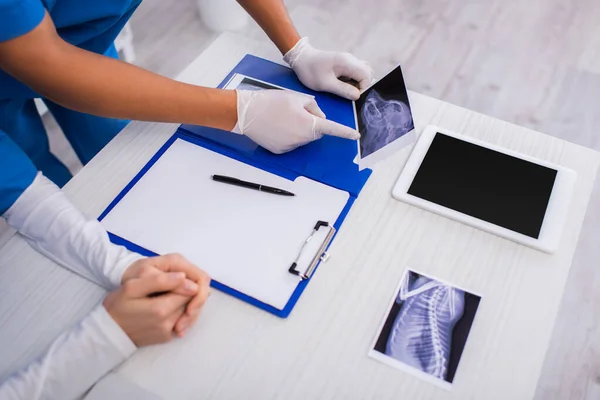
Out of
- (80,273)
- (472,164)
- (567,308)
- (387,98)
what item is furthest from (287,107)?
(567,308)

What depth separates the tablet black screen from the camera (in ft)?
3.05

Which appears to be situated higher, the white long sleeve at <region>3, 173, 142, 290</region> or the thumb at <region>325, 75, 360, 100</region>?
the thumb at <region>325, 75, 360, 100</region>

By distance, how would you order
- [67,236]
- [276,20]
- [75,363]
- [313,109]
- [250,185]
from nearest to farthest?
[75,363]
[67,236]
[250,185]
[313,109]
[276,20]

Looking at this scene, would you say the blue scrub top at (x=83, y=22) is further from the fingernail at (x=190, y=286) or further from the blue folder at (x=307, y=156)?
the fingernail at (x=190, y=286)

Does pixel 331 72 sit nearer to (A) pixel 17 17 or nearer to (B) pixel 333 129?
(B) pixel 333 129

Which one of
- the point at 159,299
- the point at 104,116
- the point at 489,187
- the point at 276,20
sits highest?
the point at 276,20

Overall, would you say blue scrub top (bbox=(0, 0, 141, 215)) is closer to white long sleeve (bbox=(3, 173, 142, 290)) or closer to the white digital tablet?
white long sleeve (bbox=(3, 173, 142, 290))

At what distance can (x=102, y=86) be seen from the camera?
0.88 metres

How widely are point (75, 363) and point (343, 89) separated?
763 millimetres

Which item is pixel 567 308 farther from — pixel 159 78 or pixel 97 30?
pixel 97 30

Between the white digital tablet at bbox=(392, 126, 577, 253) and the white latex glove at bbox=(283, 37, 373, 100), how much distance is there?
0.70 feet

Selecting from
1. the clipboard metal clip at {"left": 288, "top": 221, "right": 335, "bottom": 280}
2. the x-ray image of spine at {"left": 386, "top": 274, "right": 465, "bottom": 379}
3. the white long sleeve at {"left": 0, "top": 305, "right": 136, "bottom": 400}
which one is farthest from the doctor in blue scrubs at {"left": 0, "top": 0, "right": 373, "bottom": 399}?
the x-ray image of spine at {"left": 386, "top": 274, "right": 465, "bottom": 379}

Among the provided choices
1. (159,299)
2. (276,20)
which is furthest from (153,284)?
(276,20)

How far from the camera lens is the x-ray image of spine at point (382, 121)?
983mm
